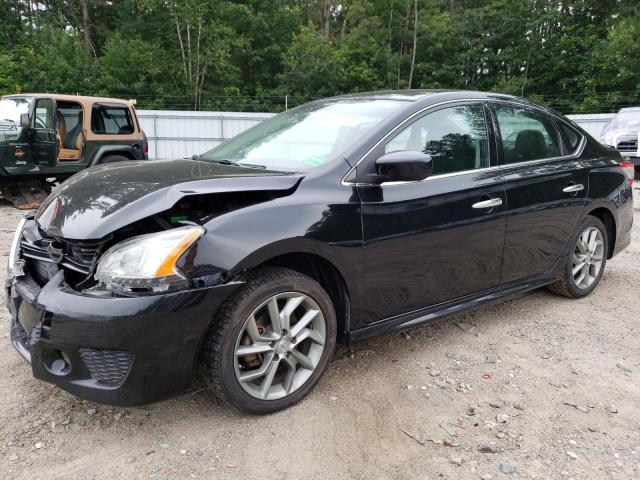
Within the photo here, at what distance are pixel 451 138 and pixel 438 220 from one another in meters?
0.58

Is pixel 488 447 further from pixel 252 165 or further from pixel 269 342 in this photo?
pixel 252 165

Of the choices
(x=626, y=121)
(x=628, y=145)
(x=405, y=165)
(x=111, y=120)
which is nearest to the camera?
(x=405, y=165)

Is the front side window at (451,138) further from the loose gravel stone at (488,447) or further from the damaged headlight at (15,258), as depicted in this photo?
the damaged headlight at (15,258)

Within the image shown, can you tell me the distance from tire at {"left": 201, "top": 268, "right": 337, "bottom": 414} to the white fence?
14.6 m

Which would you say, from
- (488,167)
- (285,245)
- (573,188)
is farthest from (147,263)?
(573,188)

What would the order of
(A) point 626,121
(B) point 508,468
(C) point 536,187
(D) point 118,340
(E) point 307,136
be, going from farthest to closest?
(A) point 626,121, (C) point 536,187, (E) point 307,136, (B) point 508,468, (D) point 118,340

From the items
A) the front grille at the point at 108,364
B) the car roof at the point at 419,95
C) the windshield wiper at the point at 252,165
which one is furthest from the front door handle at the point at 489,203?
the front grille at the point at 108,364

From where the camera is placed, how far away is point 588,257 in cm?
423

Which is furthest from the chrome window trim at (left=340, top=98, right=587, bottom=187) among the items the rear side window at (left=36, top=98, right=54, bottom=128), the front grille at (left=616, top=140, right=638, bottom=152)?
the front grille at (left=616, top=140, right=638, bottom=152)

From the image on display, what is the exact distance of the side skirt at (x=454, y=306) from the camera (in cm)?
287

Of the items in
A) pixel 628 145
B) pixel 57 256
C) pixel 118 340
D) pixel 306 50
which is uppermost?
pixel 306 50

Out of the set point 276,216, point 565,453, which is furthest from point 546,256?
point 276,216

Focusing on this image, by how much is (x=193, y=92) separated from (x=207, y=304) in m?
24.4

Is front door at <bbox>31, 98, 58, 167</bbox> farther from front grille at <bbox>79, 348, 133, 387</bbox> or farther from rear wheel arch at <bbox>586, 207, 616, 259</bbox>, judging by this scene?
rear wheel arch at <bbox>586, 207, 616, 259</bbox>
